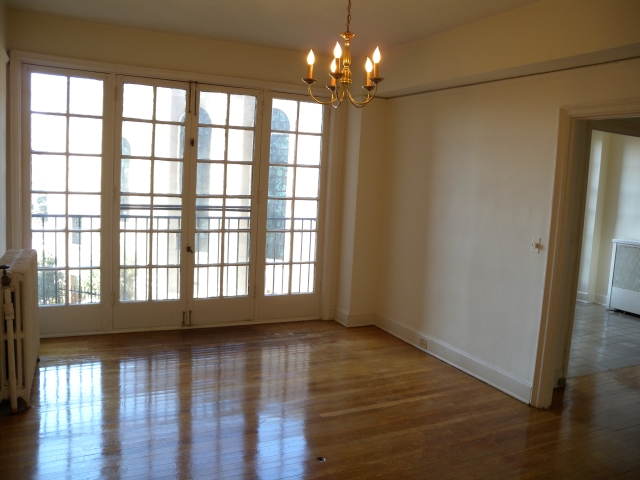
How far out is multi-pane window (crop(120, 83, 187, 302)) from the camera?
198 inches

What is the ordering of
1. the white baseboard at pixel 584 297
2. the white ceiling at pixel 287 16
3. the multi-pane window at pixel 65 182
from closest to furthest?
the white ceiling at pixel 287 16 → the multi-pane window at pixel 65 182 → the white baseboard at pixel 584 297

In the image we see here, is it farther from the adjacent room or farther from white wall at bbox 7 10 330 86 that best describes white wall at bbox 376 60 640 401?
white wall at bbox 7 10 330 86

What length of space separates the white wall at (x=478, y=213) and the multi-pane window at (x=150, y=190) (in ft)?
7.34

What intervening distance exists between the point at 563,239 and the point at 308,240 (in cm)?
283

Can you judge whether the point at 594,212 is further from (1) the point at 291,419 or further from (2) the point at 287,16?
(1) the point at 291,419

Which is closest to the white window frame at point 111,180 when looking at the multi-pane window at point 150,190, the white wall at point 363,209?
the white wall at point 363,209

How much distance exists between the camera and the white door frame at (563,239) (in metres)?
3.75

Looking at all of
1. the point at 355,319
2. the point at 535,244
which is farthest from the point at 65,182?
the point at 535,244

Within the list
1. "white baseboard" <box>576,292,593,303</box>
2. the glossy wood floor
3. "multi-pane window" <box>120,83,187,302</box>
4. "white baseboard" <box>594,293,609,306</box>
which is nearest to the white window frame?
"multi-pane window" <box>120,83,187,302</box>

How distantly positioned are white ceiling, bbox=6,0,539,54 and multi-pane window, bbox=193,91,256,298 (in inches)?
28.8

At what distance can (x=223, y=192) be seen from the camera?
213 inches

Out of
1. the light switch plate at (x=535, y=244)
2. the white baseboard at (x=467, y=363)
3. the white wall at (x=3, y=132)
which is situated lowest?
the white baseboard at (x=467, y=363)

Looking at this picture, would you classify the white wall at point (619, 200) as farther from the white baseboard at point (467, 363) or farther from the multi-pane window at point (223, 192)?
the multi-pane window at point (223, 192)

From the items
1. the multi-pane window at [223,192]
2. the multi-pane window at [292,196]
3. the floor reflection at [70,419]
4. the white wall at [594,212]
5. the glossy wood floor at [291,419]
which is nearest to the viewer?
the floor reflection at [70,419]
